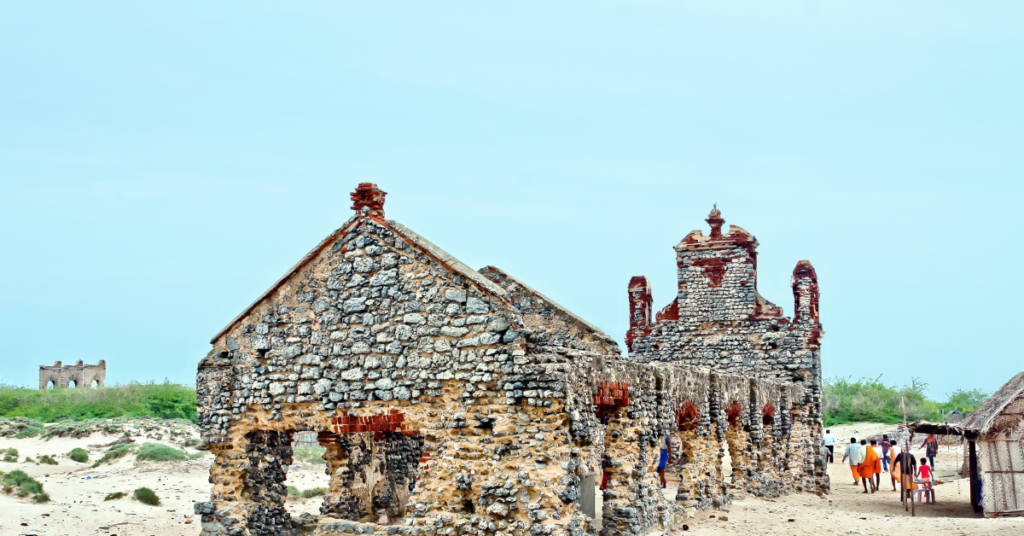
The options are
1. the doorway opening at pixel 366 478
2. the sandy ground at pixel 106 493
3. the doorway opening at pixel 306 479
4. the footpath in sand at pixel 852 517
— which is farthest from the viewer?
the doorway opening at pixel 306 479

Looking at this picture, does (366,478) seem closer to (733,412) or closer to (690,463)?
(690,463)

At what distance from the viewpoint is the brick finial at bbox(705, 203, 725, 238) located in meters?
25.3

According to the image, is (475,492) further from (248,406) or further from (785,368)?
(785,368)

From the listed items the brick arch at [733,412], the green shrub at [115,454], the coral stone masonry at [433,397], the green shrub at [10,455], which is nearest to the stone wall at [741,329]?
the brick arch at [733,412]

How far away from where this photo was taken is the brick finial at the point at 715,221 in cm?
2533

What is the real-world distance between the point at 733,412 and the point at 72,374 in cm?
4239

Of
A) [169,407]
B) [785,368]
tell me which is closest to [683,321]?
[785,368]

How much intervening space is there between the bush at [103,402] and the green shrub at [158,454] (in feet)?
36.1

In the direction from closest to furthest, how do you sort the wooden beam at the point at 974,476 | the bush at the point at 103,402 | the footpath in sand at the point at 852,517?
the footpath in sand at the point at 852,517
the wooden beam at the point at 974,476
the bush at the point at 103,402

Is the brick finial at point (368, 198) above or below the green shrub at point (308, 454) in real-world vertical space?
above

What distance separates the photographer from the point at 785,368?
79.7ft

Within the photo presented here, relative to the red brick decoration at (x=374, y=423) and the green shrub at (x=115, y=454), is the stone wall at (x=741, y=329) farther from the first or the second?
the green shrub at (x=115, y=454)

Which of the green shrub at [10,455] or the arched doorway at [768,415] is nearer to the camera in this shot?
the arched doorway at [768,415]

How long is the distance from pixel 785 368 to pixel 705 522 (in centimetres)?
924
